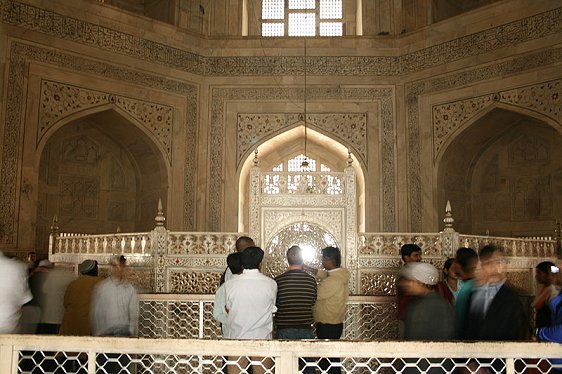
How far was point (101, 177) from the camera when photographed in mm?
9859

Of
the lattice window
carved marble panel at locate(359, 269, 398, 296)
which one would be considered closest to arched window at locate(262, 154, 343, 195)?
the lattice window

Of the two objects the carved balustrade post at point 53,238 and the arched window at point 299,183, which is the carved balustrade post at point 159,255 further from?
the carved balustrade post at point 53,238

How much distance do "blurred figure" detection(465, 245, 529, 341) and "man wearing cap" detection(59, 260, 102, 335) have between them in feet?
7.78

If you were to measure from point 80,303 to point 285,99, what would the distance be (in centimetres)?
619

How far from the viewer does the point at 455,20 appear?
9039 millimetres

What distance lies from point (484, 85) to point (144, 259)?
5221mm

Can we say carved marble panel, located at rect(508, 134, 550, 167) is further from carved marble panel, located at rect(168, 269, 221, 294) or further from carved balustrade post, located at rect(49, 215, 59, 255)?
carved balustrade post, located at rect(49, 215, 59, 255)

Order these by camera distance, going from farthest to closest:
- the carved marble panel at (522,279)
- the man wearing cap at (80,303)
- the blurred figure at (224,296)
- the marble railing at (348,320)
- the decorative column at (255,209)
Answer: the carved marble panel at (522,279) → the decorative column at (255,209) → the marble railing at (348,320) → the man wearing cap at (80,303) → the blurred figure at (224,296)

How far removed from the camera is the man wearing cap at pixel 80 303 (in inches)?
160

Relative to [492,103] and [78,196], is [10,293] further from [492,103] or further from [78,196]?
[492,103]

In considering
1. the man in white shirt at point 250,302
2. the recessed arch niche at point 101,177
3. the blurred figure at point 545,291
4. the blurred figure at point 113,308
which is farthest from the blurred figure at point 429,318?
the recessed arch niche at point 101,177

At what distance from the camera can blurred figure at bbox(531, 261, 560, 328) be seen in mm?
3846

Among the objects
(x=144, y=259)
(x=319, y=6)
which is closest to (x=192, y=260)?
(x=144, y=259)

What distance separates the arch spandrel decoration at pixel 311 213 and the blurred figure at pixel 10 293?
10.5 ft
